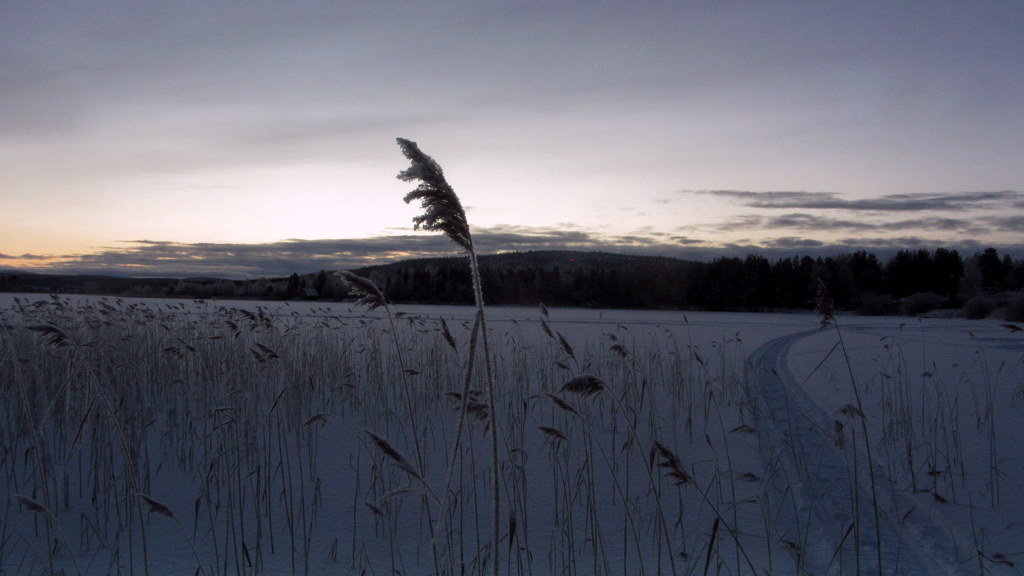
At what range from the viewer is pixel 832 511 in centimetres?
396

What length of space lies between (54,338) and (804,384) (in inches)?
371

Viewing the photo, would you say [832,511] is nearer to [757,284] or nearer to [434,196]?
[434,196]

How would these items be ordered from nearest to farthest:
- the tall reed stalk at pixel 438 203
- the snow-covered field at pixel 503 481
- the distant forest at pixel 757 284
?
the tall reed stalk at pixel 438 203 < the snow-covered field at pixel 503 481 < the distant forest at pixel 757 284

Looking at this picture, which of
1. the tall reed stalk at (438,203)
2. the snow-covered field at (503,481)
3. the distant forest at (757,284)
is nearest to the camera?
the tall reed stalk at (438,203)

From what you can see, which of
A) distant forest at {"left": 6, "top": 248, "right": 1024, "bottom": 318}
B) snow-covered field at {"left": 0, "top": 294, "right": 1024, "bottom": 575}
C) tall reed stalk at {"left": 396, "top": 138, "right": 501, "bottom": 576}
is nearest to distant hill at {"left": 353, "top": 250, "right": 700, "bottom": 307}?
distant forest at {"left": 6, "top": 248, "right": 1024, "bottom": 318}

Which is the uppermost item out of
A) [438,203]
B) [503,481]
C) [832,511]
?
[438,203]

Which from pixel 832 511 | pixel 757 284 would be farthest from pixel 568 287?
pixel 832 511

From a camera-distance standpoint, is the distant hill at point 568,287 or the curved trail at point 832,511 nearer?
the curved trail at point 832,511

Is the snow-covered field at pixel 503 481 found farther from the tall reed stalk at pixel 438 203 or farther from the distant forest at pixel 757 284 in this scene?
the distant forest at pixel 757 284

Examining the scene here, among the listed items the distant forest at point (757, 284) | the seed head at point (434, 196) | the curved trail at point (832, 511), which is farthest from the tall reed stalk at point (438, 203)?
the distant forest at point (757, 284)

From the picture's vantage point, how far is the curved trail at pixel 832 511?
3.20 metres

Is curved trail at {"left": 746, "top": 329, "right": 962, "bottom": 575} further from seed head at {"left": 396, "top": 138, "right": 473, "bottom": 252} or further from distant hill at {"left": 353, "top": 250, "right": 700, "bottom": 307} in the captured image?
distant hill at {"left": 353, "top": 250, "right": 700, "bottom": 307}

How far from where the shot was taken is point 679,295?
154 ft

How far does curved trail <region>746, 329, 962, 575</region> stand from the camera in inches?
126
